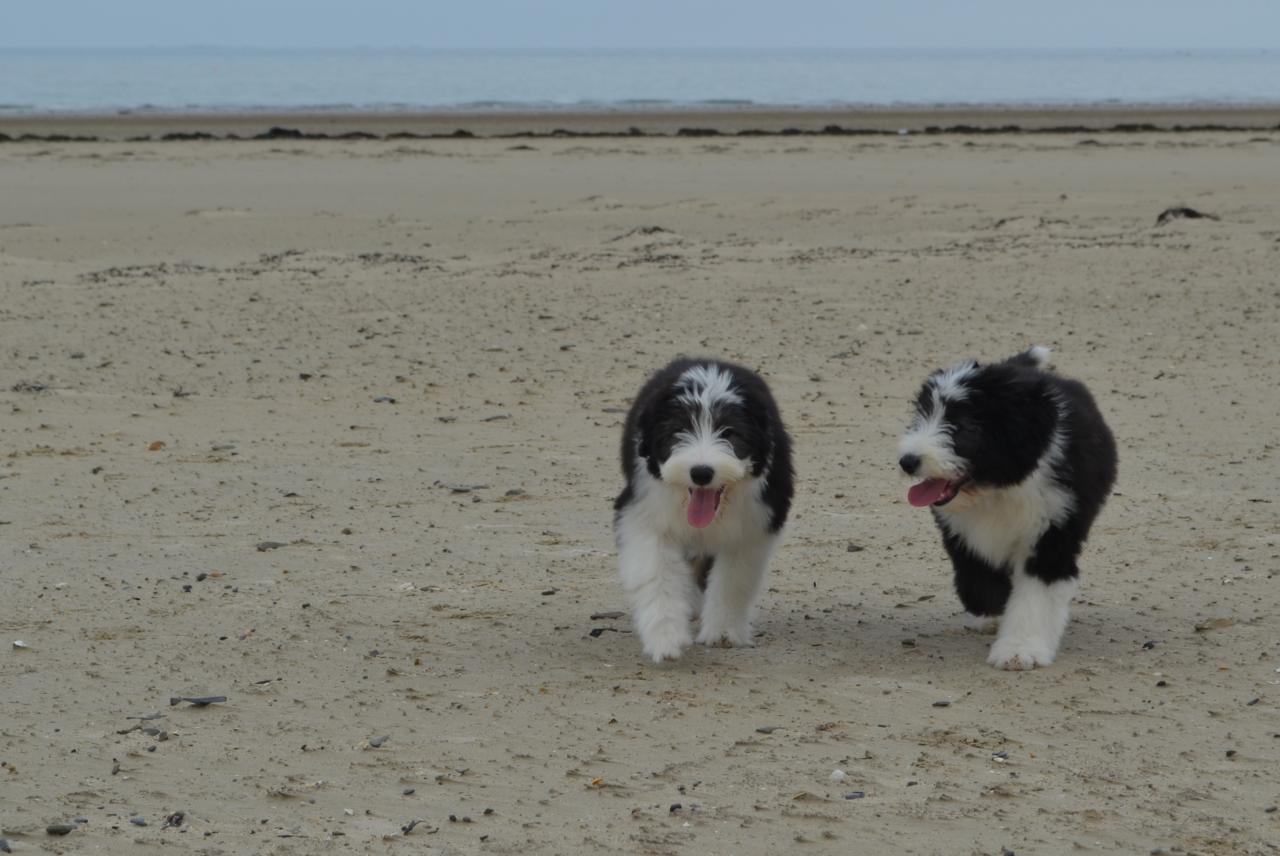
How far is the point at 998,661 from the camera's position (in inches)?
233

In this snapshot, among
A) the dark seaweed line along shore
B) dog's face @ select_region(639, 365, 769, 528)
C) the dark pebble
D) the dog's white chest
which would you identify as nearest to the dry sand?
the dark pebble

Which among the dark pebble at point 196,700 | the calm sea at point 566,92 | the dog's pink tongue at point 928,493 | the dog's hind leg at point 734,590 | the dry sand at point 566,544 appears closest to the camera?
the dry sand at point 566,544

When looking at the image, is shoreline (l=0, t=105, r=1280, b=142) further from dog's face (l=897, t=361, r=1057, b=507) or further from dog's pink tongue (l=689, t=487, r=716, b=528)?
dog's pink tongue (l=689, t=487, r=716, b=528)

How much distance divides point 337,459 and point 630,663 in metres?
3.37

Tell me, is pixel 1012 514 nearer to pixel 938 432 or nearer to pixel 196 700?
pixel 938 432

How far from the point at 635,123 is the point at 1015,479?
31.7 meters

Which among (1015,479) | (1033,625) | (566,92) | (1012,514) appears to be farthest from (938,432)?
(566,92)

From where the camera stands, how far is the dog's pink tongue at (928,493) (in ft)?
18.9

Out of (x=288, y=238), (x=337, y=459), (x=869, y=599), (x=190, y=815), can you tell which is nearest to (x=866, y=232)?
(x=288, y=238)

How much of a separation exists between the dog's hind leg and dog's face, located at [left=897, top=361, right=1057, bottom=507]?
67 cm

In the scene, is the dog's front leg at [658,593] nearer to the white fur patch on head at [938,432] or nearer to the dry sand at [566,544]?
the dry sand at [566,544]

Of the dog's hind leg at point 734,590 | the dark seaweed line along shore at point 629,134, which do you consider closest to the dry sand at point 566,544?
the dog's hind leg at point 734,590

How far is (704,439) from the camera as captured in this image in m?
5.78

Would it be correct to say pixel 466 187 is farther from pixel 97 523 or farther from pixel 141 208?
pixel 97 523
